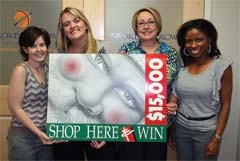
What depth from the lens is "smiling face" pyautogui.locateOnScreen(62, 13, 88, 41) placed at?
149 cm

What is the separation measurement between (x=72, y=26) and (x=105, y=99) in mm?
398

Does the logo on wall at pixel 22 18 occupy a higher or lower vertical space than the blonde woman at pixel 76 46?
higher

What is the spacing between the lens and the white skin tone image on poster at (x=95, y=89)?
1480mm

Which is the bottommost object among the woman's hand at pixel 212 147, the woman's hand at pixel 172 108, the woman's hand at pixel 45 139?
the woman's hand at pixel 212 147

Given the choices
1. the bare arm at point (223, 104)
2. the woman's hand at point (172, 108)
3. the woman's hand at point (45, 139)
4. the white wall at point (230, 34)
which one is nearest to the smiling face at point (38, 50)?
the woman's hand at point (45, 139)

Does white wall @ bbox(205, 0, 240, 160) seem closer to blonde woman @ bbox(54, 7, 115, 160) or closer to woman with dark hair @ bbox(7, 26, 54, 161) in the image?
blonde woman @ bbox(54, 7, 115, 160)

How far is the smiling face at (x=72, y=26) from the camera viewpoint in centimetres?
149

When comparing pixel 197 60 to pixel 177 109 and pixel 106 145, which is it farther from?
pixel 106 145

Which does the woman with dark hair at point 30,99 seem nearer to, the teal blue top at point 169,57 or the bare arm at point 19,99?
the bare arm at point 19,99

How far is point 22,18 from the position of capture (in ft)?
6.25

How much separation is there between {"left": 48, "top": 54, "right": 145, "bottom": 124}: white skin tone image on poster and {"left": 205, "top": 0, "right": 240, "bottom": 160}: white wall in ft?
2.49

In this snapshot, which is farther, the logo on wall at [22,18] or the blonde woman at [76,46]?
the logo on wall at [22,18]

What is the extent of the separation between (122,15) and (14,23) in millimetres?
690

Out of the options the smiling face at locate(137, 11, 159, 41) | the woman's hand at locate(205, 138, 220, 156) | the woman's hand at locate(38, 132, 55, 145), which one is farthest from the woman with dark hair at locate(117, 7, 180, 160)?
the woman's hand at locate(38, 132, 55, 145)
